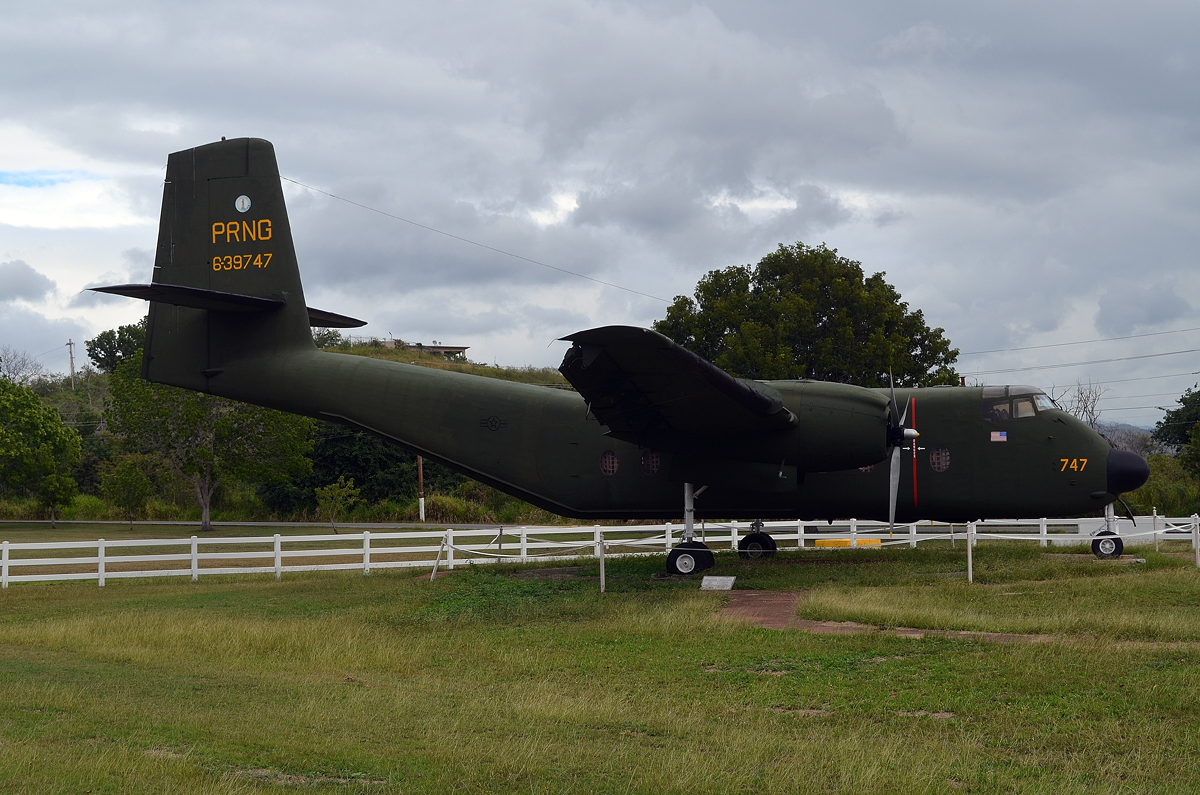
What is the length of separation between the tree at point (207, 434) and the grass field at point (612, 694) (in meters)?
26.2

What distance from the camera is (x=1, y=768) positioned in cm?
590

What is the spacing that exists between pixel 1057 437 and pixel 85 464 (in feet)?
193

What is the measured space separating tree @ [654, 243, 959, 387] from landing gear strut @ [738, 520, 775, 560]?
50.1 ft

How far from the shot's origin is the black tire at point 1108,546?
18.5 meters

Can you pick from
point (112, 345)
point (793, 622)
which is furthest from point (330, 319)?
point (112, 345)

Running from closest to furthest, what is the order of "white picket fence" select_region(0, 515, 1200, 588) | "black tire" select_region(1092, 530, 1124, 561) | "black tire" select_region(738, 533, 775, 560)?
"black tire" select_region(1092, 530, 1124, 561), "white picket fence" select_region(0, 515, 1200, 588), "black tire" select_region(738, 533, 775, 560)

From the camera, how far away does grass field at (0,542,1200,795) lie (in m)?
6.07

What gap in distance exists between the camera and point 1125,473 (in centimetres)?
1700

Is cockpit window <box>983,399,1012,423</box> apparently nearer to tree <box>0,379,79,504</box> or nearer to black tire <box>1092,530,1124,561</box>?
black tire <box>1092,530,1124,561</box>

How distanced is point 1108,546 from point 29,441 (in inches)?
1814

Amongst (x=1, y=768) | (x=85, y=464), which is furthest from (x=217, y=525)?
(x=1, y=768)

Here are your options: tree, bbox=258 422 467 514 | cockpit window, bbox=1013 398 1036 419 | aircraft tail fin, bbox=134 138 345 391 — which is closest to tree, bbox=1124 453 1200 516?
cockpit window, bbox=1013 398 1036 419

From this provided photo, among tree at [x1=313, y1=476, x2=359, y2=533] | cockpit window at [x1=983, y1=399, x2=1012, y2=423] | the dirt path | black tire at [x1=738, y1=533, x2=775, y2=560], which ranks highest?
cockpit window at [x1=983, y1=399, x2=1012, y2=423]

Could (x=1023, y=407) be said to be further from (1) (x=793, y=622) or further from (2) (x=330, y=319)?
(2) (x=330, y=319)
